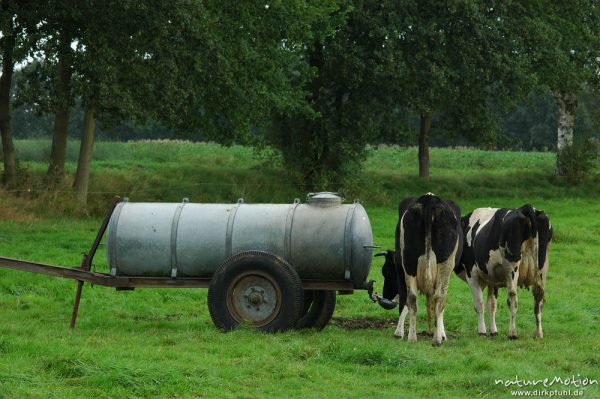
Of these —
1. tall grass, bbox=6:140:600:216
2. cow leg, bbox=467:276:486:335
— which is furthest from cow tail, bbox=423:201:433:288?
tall grass, bbox=6:140:600:216

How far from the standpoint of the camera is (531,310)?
16641mm

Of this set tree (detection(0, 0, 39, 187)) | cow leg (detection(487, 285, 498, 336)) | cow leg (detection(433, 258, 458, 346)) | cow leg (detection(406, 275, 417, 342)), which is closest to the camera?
cow leg (detection(433, 258, 458, 346))

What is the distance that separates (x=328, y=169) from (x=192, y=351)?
2694 centimetres

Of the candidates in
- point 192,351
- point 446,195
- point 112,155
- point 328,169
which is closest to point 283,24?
point 328,169

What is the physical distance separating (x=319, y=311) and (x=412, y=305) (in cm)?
171

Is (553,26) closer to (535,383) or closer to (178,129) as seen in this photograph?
(178,129)

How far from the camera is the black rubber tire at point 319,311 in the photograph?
1466 centimetres

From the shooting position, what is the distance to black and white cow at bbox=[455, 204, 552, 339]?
14.0 metres

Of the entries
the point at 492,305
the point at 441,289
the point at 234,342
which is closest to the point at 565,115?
the point at 492,305

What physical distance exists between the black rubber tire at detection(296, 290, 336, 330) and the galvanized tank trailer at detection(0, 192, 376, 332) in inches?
16.0

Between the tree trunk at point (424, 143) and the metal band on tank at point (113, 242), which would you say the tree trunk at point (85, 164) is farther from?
the tree trunk at point (424, 143)

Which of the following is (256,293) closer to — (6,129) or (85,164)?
(85,164)

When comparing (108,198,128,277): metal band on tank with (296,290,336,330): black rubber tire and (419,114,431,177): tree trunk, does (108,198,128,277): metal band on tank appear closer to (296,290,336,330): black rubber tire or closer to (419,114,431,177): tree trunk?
(296,290,336,330): black rubber tire

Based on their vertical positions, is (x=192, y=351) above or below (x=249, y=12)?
below
